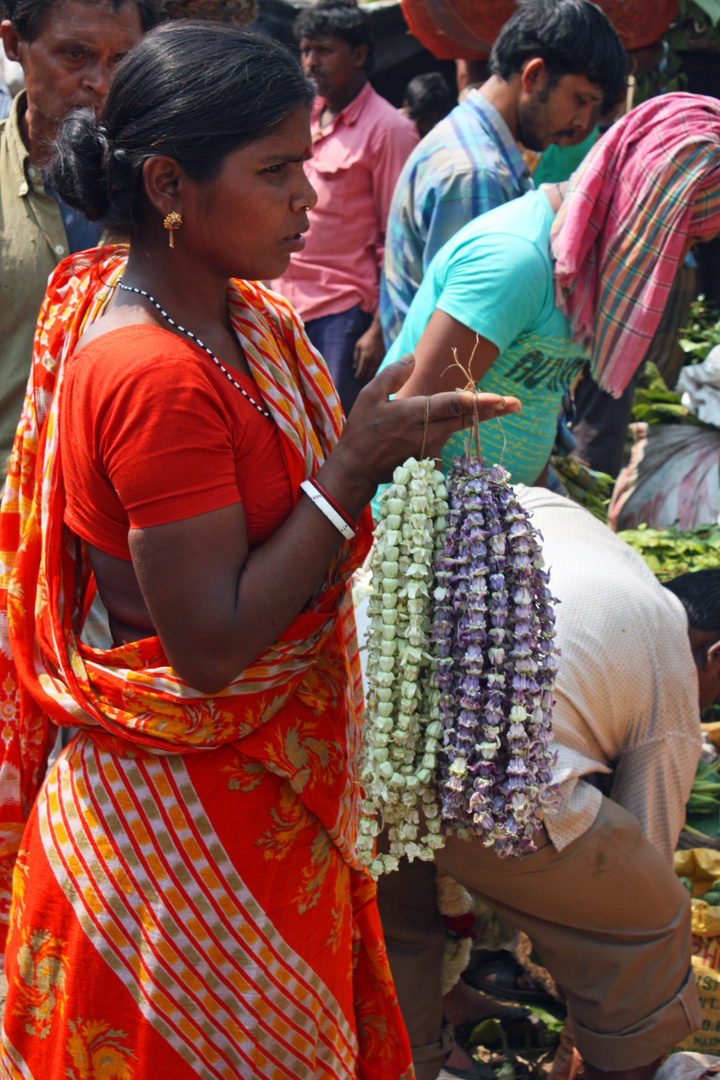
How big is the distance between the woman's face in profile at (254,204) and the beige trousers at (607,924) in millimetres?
1273

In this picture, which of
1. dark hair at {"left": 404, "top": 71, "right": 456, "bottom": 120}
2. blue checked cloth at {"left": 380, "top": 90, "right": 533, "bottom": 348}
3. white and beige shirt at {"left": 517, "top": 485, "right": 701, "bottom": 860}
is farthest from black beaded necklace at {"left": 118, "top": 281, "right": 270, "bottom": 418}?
dark hair at {"left": 404, "top": 71, "right": 456, "bottom": 120}

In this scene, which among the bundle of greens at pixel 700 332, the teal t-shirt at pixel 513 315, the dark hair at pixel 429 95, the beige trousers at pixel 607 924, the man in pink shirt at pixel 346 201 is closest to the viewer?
the beige trousers at pixel 607 924

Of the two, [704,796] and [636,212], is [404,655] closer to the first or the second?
[636,212]

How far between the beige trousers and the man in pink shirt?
9.60 ft

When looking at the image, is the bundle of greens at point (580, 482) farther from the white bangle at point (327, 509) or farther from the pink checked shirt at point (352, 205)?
the pink checked shirt at point (352, 205)

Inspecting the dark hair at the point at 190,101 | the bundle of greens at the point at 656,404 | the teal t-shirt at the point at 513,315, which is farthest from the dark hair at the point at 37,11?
the bundle of greens at the point at 656,404

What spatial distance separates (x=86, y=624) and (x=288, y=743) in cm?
39

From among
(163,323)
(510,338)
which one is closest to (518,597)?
(163,323)

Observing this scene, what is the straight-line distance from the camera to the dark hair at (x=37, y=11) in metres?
2.37

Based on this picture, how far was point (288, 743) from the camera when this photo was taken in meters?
1.62

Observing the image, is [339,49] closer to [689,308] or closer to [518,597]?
[689,308]

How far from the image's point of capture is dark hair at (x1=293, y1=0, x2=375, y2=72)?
4.86 meters

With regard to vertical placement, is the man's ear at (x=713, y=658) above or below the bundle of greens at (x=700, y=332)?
above

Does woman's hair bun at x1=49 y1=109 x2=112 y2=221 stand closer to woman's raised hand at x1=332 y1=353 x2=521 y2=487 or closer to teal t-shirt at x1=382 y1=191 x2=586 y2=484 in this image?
woman's raised hand at x1=332 y1=353 x2=521 y2=487
